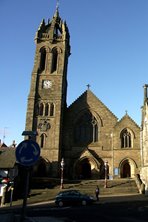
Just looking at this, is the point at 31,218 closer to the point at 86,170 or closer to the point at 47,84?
the point at 86,170

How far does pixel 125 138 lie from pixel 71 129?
29.7 ft

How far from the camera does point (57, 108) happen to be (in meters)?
48.6

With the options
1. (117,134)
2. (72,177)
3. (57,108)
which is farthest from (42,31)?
(72,177)

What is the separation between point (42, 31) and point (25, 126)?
18.6 meters

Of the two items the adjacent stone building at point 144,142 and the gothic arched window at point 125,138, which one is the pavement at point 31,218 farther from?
the gothic arched window at point 125,138

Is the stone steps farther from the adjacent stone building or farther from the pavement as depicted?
the pavement

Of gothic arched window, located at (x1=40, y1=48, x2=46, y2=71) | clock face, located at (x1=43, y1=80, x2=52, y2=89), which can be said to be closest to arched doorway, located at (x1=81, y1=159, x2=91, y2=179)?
clock face, located at (x1=43, y1=80, x2=52, y2=89)

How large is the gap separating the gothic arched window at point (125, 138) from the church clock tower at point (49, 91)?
10.1m

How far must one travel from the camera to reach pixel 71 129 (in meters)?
49.6

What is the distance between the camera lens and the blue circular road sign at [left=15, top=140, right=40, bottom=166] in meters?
6.87

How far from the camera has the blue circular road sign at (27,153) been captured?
22.5 feet

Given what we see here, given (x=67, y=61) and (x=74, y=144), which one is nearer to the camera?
(x=74, y=144)

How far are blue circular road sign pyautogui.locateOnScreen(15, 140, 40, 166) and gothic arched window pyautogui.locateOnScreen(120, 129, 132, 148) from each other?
139 feet

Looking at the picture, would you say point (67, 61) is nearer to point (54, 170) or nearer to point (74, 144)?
point (74, 144)
